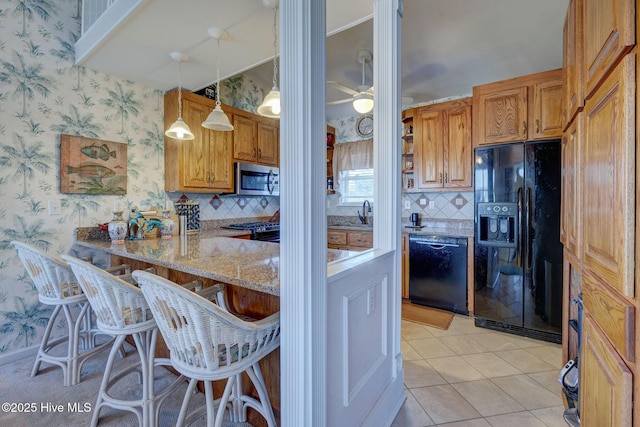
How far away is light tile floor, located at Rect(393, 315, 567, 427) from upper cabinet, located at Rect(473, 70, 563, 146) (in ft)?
5.95

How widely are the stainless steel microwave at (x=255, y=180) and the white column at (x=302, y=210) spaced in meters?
2.53

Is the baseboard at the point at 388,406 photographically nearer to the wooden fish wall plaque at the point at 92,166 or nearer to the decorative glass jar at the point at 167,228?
the decorative glass jar at the point at 167,228

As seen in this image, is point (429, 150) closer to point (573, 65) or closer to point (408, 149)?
point (408, 149)

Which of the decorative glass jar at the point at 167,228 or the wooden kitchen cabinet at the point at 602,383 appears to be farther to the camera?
the decorative glass jar at the point at 167,228

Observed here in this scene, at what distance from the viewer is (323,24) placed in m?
1.02

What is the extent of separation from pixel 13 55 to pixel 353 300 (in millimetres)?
3015

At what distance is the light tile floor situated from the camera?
1.62m

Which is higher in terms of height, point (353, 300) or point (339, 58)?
point (339, 58)

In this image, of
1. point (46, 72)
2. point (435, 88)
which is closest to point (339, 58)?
point (435, 88)

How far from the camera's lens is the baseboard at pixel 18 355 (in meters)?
2.14

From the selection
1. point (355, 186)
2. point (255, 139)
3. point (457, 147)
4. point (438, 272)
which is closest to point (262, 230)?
point (255, 139)

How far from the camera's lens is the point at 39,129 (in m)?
2.26

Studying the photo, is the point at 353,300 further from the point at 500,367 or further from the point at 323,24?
the point at 500,367

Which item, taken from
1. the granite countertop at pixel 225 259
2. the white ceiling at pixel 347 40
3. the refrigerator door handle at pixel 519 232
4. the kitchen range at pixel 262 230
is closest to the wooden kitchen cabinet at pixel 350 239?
the kitchen range at pixel 262 230
